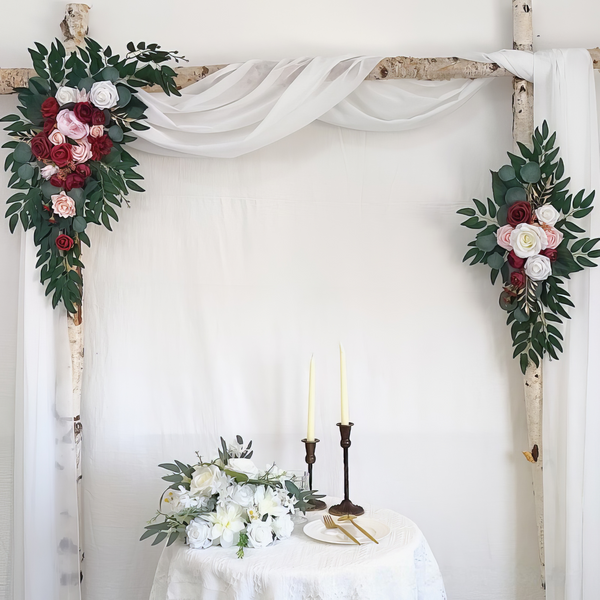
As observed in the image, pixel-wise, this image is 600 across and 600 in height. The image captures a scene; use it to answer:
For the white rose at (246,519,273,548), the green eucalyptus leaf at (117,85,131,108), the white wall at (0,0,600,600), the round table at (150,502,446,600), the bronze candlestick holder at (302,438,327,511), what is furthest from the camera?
the white wall at (0,0,600,600)

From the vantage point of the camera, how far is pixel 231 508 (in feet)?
4.95

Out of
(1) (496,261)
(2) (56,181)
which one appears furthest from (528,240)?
(2) (56,181)

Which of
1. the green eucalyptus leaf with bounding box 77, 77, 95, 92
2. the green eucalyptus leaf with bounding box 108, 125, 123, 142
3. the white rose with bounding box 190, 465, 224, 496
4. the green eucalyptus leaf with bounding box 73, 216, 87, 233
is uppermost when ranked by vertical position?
the green eucalyptus leaf with bounding box 77, 77, 95, 92

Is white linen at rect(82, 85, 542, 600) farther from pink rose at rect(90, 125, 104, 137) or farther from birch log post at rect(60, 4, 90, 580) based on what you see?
pink rose at rect(90, 125, 104, 137)

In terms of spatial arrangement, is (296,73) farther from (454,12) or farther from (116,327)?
(116,327)

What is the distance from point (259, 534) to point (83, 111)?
141 cm

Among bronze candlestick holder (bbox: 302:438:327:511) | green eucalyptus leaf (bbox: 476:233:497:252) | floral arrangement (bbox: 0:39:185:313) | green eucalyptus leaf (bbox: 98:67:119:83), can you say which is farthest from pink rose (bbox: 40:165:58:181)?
green eucalyptus leaf (bbox: 476:233:497:252)

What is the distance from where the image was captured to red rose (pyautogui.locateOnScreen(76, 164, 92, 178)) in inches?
79.4

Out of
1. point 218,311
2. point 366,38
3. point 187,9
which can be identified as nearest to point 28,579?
point 218,311

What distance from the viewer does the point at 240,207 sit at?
2193mm

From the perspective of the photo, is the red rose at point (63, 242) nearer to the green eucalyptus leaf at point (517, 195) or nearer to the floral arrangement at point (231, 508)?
the floral arrangement at point (231, 508)

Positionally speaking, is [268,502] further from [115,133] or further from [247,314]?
[115,133]

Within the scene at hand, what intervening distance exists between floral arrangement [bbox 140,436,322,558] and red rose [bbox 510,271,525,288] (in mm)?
959

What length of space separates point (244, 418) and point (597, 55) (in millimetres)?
1721
